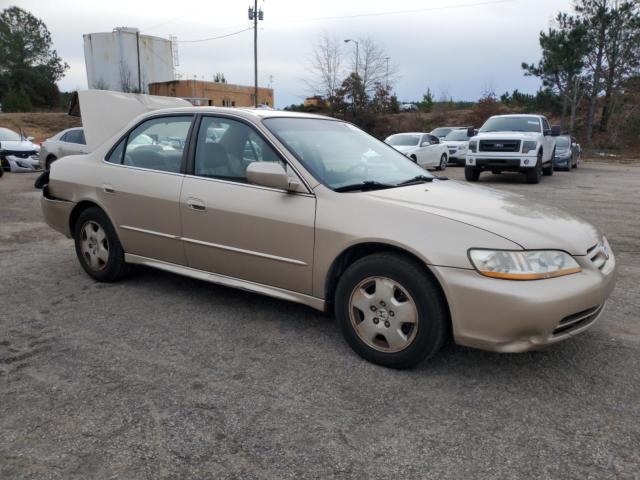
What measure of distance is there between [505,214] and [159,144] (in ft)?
9.31

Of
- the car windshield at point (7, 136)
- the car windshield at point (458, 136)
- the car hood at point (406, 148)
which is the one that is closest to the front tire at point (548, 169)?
the car hood at point (406, 148)

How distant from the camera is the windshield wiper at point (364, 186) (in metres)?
3.50

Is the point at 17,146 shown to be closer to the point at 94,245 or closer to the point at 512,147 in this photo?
the point at 94,245

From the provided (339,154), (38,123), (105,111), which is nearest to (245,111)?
(339,154)

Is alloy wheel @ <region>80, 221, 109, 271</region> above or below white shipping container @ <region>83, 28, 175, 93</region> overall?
below

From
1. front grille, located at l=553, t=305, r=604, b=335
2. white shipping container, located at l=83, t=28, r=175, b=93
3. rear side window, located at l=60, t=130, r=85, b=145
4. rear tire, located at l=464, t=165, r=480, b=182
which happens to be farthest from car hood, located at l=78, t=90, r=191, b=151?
white shipping container, located at l=83, t=28, r=175, b=93

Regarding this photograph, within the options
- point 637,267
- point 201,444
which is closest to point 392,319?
point 201,444

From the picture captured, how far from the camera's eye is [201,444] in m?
2.47

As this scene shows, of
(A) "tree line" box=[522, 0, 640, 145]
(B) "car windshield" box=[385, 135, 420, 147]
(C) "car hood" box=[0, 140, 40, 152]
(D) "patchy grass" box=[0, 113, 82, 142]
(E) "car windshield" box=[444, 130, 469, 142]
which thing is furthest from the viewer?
(D) "patchy grass" box=[0, 113, 82, 142]

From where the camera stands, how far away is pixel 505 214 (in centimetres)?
327

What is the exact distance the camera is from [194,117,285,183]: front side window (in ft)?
Answer: 12.6

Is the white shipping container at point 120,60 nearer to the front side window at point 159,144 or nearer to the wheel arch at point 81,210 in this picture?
the wheel arch at point 81,210

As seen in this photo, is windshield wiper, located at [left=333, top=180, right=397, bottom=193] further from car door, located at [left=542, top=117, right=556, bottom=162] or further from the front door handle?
car door, located at [left=542, top=117, right=556, bottom=162]

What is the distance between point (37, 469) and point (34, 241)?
524 cm
